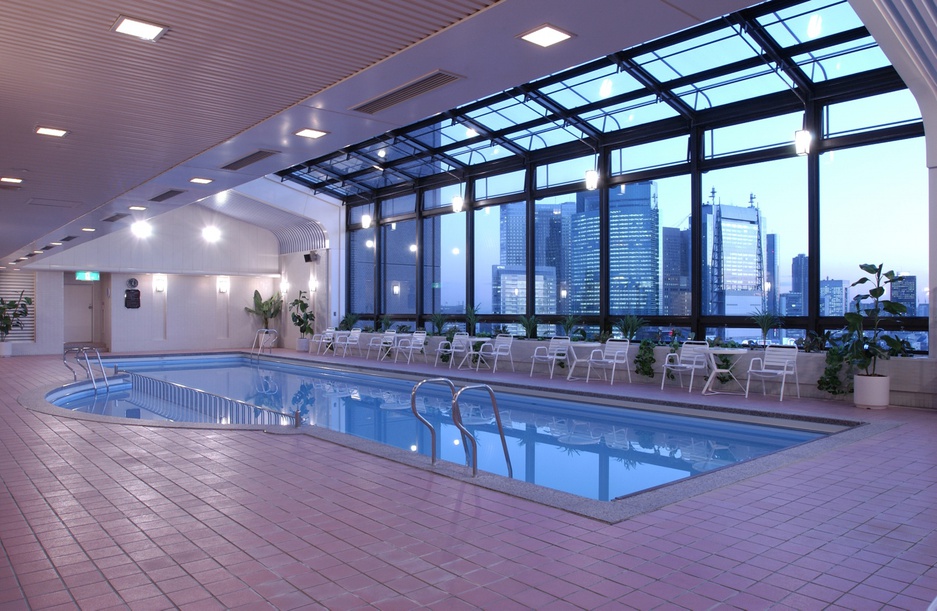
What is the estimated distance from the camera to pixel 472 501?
13.7ft

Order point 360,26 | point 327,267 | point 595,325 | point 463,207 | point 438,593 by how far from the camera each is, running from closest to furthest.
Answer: point 438,593 < point 360,26 < point 595,325 < point 463,207 < point 327,267

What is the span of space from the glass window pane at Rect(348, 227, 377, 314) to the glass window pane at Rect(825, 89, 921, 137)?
11.1 metres

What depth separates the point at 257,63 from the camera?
3.80 m

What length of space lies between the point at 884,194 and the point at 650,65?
3577mm

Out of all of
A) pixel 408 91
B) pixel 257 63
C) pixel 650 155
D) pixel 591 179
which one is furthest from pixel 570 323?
pixel 257 63

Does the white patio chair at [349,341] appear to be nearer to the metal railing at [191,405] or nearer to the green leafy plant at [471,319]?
the green leafy plant at [471,319]

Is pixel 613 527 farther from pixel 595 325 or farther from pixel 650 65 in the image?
pixel 595 325

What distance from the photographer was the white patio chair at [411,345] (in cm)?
1432

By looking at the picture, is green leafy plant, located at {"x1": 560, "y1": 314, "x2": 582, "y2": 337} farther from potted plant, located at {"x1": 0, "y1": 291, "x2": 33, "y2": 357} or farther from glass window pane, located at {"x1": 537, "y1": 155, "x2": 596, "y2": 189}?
potted plant, located at {"x1": 0, "y1": 291, "x2": 33, "y2": 357}

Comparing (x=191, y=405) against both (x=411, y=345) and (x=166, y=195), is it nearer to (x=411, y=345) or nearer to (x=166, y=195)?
(x=166, y=195)

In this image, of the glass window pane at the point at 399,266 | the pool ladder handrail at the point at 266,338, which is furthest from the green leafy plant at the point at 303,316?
the glass window pane at the point at 399,266

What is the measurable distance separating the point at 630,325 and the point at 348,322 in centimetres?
851

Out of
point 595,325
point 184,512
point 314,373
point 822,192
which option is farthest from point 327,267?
point 184,512

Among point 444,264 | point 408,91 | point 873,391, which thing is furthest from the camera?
point 444,264
